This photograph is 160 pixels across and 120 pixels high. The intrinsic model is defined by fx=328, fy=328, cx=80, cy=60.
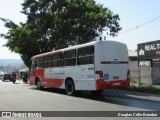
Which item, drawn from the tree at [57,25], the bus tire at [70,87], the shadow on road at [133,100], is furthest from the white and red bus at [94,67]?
the tree at [57,25]

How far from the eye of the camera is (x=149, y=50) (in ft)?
104

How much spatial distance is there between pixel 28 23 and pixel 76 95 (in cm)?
1978

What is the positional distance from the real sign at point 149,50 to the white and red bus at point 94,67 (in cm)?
1290

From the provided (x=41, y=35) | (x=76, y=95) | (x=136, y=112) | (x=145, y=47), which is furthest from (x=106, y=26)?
(x=136, y=112)

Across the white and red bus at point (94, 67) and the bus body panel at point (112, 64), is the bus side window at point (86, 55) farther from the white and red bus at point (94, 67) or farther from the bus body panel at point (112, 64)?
the bus body panel at point (112, 64)

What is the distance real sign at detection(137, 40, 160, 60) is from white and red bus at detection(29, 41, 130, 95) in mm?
12899

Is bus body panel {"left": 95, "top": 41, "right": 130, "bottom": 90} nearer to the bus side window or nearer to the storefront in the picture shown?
the bus side window

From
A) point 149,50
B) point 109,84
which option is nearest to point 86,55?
point 109,84

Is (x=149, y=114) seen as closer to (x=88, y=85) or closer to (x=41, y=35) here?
(x=88, y=85)

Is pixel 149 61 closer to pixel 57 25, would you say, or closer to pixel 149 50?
pixel 149 50

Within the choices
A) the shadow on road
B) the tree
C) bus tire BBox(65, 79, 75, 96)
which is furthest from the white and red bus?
the tree

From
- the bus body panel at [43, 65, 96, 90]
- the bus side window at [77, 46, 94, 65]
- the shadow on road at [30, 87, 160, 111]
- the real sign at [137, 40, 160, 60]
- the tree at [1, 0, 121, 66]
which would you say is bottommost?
the shadow on road at [30, 87, 160, 111]

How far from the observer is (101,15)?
32.1 meters

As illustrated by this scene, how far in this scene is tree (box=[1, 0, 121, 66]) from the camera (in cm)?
3259
